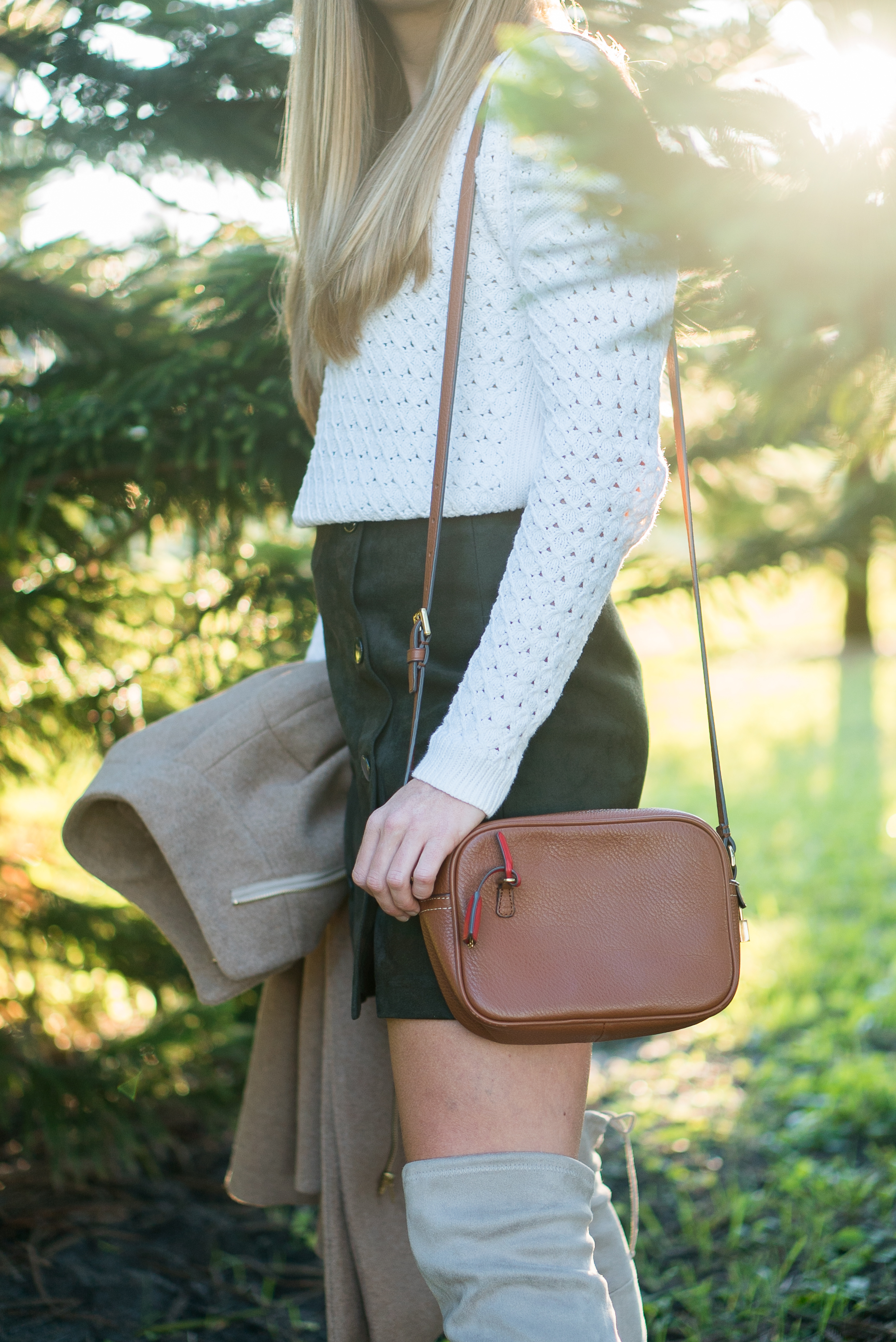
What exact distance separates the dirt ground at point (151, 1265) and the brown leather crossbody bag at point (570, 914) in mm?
1364

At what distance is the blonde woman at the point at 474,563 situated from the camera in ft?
3.52

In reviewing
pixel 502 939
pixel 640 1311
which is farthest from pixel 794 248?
pixel 640 1311

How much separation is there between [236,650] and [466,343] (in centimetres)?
109

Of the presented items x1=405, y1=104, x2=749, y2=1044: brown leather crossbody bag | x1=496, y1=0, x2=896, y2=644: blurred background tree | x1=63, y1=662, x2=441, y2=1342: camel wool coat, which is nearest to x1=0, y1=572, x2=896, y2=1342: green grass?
x1=63, y1=662, x2=441, y2=1342: camel wool coat

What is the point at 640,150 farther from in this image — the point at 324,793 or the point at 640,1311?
the point at 640,1311

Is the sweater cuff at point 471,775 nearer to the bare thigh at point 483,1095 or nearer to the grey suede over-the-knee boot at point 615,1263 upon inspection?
the bare thigh at point 483,1095

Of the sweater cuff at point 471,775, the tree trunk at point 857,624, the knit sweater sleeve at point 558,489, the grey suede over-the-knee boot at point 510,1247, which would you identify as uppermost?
the knit sweater sleeve at point 558,489

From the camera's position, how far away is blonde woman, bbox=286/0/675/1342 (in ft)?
3.52

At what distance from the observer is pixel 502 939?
1079 millimetres

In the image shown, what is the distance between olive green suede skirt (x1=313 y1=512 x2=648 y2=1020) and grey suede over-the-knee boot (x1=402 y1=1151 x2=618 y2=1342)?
0.57 ft

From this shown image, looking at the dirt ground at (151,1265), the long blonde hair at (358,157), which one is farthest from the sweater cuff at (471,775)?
the dirt ground at (151,1265)

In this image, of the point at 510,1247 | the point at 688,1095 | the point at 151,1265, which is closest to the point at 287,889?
the point at 510,1247

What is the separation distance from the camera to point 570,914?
3.64 ft

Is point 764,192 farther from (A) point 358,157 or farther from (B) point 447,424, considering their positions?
(A) point 358,157
